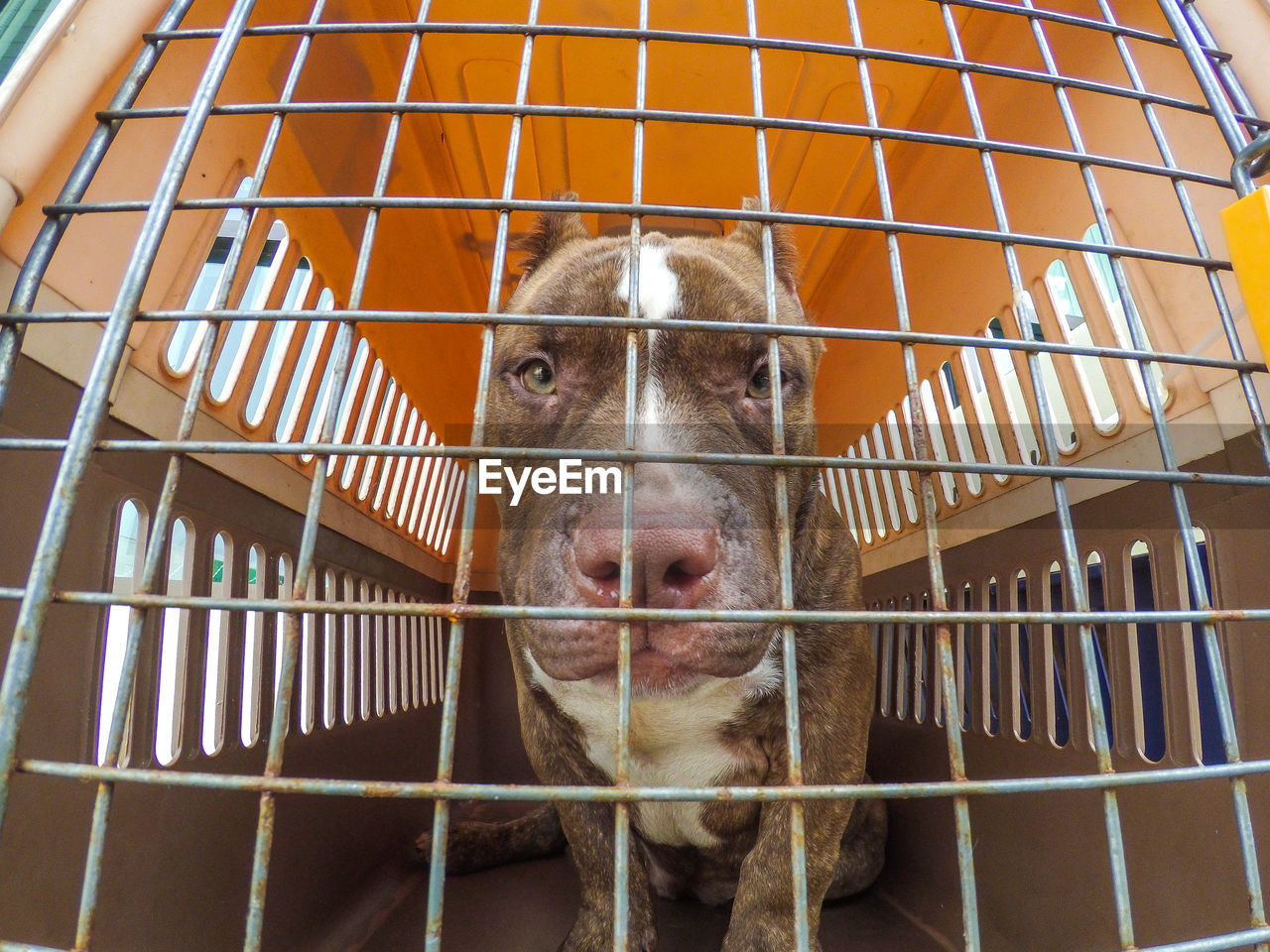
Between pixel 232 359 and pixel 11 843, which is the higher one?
pixel 232 359

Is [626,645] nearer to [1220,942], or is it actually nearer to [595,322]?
[595,322]

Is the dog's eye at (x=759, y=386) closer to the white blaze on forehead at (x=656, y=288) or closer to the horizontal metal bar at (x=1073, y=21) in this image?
the white blaze on forehead at (x=656, y=288)

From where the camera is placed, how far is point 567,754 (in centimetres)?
191

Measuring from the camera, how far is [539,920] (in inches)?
84.8

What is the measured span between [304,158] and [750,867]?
2104mm

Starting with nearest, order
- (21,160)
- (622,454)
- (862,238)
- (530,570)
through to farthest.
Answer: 1. (622,454)
2. (21,160)
3. (530,570)
4. (862,238)

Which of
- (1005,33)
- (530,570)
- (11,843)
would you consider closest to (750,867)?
(530,570)

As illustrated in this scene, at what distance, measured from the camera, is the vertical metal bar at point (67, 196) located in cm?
102

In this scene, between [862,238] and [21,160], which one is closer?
[21,160]

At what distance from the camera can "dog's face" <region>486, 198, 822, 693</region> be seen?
1.13 m

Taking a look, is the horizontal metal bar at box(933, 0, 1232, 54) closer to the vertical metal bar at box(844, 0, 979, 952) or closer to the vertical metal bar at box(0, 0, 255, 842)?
the vertical metal bar at box(844, 0, 979, 952)

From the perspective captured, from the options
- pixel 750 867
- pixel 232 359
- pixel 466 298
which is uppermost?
pixel 466 298

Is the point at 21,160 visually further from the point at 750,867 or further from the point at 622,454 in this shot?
the point at 750,867

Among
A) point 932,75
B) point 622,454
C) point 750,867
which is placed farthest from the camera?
point 932,75
